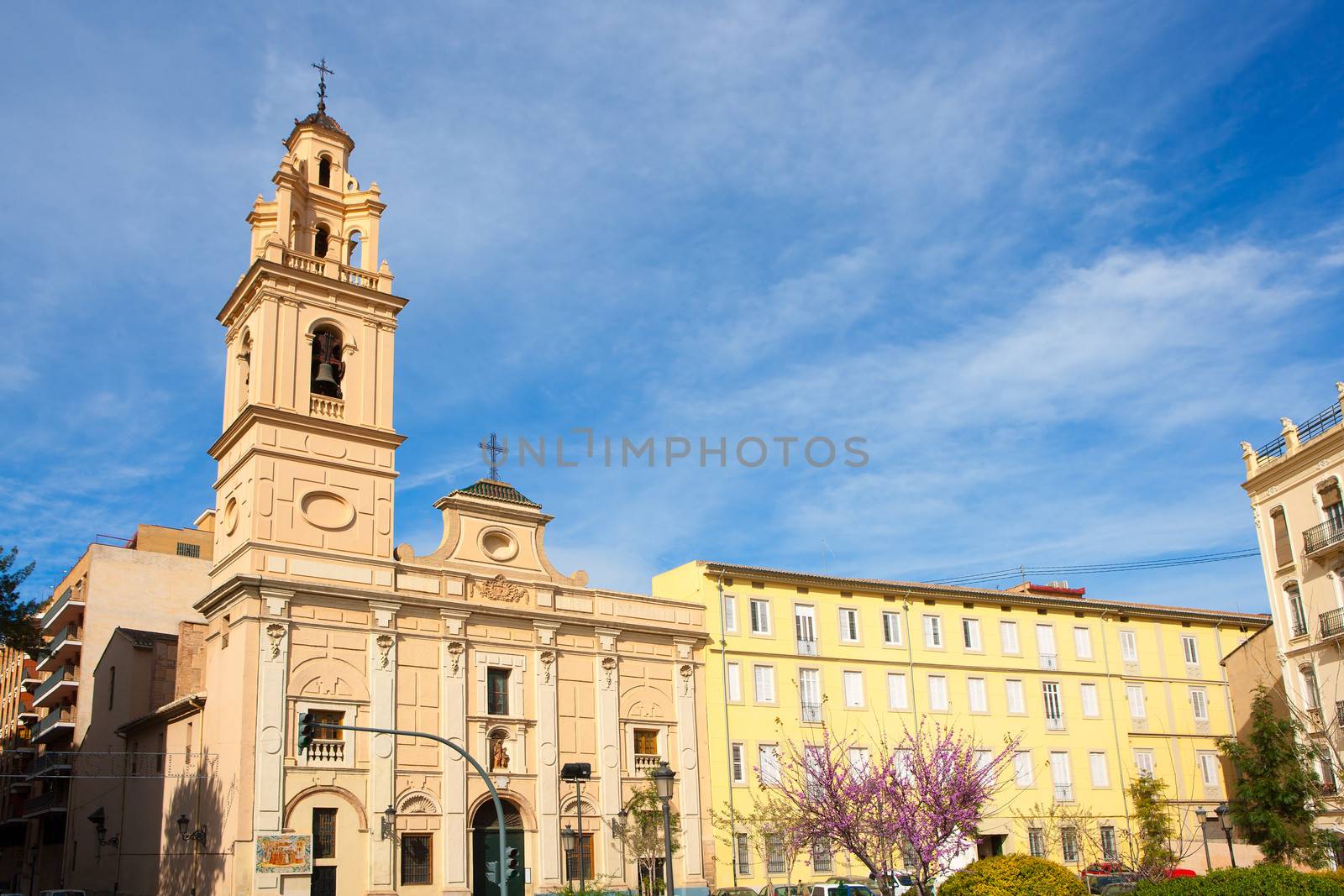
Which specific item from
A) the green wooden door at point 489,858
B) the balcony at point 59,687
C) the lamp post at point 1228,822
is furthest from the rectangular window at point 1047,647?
the balcony at point 59,687

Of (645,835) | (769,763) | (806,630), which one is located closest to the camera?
(645,835)

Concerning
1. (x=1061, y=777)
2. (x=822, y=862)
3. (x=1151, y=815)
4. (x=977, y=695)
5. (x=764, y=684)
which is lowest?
(x=822, y=862)

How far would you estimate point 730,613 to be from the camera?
149 ft

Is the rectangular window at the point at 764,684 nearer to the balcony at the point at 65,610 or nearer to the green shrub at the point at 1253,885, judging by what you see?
the green shrub at the point at 1253,885

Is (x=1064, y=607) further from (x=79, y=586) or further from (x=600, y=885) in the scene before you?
(x=79, y=586)

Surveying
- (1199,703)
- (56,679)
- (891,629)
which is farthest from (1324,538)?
(56,679)

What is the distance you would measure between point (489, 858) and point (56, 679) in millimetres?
29500

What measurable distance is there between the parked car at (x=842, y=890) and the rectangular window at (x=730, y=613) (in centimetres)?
1055

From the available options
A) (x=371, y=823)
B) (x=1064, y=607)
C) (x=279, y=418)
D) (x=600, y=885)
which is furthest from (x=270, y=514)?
(x=1064, y=607)

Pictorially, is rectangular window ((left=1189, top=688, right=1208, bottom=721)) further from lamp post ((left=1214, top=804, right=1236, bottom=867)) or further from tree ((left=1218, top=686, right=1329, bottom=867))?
tree ((left=1218, top=686, right=1329, bottom=867))

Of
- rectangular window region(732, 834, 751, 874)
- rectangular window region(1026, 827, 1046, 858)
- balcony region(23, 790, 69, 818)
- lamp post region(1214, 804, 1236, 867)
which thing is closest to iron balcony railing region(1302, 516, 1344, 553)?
lamp post region(1214, 804, 1236, 867)

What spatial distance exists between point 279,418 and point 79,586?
25141 mm

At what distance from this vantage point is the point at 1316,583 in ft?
137

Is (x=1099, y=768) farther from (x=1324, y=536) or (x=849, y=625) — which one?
(x=1324, y=536)
